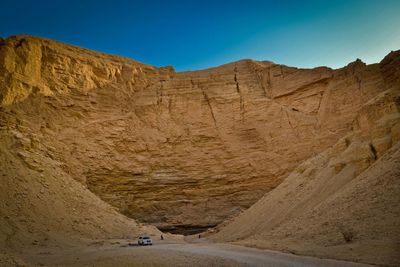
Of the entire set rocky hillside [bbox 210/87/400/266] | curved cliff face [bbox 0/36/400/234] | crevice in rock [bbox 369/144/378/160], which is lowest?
rocky hillside [bbox 210/87/400/266]

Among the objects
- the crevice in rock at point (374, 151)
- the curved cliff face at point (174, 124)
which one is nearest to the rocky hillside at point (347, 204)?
the crevice in rock at point (374, 151)

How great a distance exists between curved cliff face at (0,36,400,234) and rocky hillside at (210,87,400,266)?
7760 mm

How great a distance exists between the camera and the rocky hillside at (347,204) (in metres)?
10.9

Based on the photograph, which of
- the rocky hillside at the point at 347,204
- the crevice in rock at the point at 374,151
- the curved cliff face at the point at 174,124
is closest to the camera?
the rocky hillside at the point at 347,204

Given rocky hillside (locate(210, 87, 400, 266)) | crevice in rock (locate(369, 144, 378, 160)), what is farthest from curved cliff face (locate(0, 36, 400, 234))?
crevice in rock (locate(369, 144, 378, 160))

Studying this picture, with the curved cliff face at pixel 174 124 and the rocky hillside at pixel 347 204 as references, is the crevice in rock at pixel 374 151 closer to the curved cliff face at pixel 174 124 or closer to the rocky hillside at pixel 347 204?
the rocky hillside at pixel 347 204

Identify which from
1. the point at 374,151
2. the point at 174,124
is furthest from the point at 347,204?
the point at 174,124

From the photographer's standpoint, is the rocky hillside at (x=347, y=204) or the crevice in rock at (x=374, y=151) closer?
the rocky hillside at (x=347, y=204)

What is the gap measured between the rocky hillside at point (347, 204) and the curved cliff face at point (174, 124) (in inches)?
306

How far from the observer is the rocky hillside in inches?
429

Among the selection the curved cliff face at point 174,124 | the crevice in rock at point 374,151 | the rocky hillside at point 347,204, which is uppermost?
the curved cliff face at point 174,124

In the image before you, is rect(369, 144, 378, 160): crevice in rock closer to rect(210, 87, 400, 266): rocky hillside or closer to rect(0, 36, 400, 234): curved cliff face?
rect(210, 87, 400, 266): rocky hillside

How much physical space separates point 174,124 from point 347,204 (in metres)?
26.0

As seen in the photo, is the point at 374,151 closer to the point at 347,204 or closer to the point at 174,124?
the point at 347,204
